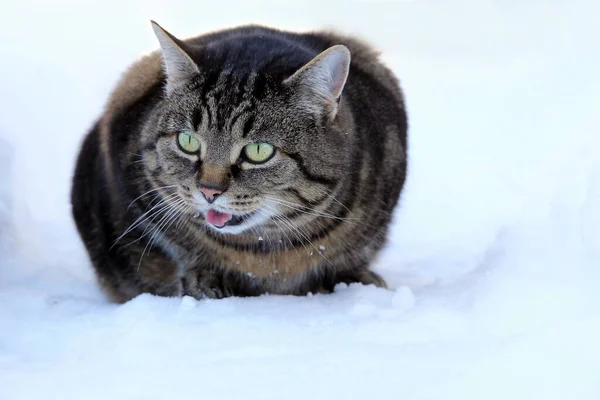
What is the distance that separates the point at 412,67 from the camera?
4.52 meters

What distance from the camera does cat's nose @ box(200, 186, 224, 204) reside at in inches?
76.4

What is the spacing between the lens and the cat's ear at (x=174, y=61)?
80.0 inches

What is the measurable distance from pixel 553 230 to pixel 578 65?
1.85 metres

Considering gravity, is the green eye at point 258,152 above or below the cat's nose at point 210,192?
above

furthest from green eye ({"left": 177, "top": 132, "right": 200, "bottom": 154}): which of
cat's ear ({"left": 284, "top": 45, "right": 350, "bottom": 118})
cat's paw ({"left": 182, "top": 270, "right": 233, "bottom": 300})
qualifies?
cat's paw ({"left": 182, "top": 270, "right": 233, "bottom": 300})

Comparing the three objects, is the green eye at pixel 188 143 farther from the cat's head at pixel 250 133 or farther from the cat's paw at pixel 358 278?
the cat's paw at pixel 358 278

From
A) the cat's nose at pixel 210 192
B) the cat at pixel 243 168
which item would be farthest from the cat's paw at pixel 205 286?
the cat's nose at pixel 210 192

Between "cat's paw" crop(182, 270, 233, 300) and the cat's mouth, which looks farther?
"cat's paw" crop(182, 270, 233, 300)

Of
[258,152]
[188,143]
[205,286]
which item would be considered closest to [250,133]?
[258,152]

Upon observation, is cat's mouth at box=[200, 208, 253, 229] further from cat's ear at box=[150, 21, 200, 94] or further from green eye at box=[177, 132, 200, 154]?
cat's ear at box=[150, 21, 200, 94]

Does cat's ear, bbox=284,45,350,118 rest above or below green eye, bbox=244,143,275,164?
above

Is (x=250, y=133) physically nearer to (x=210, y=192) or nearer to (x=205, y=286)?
(x=210, y=192)

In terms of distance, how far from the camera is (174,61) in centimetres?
209

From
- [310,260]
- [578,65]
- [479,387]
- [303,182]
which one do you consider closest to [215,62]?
[303,182]
